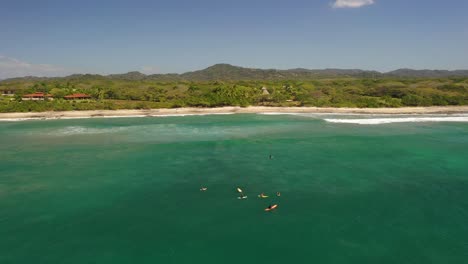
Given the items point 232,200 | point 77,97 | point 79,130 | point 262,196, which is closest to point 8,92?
point 77,97

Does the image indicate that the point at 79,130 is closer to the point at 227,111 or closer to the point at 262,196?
the point at 227,111

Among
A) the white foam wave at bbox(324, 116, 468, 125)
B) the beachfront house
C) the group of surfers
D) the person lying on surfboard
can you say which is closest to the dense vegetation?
the beachfront house

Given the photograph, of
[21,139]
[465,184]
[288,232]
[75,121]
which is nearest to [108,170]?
[288,232]

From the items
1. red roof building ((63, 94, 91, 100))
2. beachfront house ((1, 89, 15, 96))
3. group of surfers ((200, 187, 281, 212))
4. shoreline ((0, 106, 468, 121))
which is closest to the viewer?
group of surfers ((200, 187, 281, 212))

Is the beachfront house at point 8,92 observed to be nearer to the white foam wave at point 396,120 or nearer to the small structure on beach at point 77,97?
the small structure on beach at point 77,97

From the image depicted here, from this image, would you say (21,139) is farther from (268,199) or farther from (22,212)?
(268,199)

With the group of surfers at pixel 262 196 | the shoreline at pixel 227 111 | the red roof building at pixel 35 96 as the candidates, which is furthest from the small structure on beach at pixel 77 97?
the group of surfers at pixel 262 196

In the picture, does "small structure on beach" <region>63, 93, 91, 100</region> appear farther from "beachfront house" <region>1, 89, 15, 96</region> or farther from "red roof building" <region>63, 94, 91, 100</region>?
"beachfront house" <region>1, 89, 15, 96</region>
